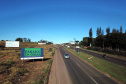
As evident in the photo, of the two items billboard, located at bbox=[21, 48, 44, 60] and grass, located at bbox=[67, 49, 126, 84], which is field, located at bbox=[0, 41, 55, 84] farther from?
grass, located at bbox=[67, 49, 126, 84]

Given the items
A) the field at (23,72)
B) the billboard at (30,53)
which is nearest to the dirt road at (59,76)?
the field at (23,72)

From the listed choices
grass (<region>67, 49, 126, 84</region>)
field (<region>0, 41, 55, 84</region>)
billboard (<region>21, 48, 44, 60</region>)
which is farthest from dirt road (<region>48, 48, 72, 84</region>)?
billboard (<region>21, 48, 44, 60</region>)

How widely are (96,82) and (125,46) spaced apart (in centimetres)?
5622

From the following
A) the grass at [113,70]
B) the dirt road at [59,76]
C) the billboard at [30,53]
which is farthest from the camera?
the billboard at [30,53]

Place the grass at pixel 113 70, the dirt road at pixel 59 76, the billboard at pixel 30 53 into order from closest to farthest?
the dirt road at pixel 59 76 → the grass at pixel 113 70 → the billboard at pixel 30 53

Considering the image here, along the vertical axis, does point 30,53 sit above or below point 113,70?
above

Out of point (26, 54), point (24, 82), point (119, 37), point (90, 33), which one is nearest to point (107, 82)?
point (24, 82)

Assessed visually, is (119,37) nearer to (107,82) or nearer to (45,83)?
(107,82)

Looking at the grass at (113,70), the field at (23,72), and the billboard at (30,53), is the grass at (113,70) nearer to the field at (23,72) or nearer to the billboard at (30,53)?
the field at (23,72)

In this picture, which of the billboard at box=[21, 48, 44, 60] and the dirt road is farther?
the billboard at box=[21, 48, 44, 60]

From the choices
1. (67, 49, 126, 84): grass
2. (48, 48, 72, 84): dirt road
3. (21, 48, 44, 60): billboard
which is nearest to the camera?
(48, 48, 72, 84): dirt road

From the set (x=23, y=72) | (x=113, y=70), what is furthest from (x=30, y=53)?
(x=113, y=70)

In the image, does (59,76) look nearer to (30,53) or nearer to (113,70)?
(113,70)

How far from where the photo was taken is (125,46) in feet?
166
